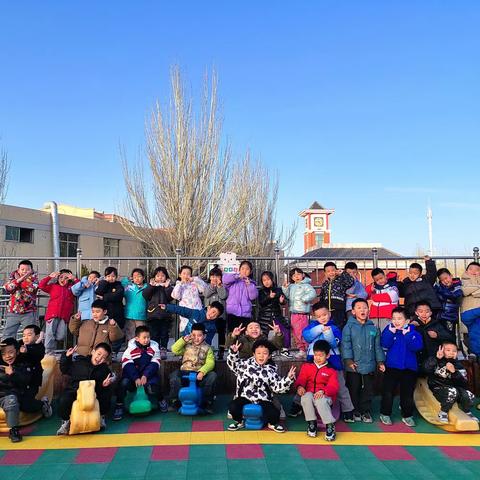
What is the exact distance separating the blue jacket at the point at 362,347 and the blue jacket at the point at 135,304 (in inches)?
121

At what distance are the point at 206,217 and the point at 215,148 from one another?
2712mm

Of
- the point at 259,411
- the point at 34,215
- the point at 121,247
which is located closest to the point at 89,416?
the point at 259,411

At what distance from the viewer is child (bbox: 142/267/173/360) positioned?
268 inches

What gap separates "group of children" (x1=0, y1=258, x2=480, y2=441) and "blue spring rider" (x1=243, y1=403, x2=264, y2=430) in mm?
88

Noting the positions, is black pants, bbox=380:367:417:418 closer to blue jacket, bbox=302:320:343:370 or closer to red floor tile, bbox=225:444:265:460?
blue jacket, bbox=302:320:343:370

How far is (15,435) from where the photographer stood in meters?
4.82

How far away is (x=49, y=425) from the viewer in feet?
17.4

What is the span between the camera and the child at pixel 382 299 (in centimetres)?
661

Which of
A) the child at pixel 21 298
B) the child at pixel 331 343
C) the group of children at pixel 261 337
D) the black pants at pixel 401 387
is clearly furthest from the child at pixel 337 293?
the child at pixel 21 298

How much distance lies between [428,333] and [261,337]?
219 centimetres

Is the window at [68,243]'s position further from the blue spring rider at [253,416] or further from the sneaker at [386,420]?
the sneaker at [386,420]

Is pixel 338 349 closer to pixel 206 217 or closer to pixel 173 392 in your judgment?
pixel 173 392

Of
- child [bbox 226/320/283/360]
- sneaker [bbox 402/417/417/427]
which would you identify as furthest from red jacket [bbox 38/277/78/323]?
sneaker [bbox 402/417/417/427]

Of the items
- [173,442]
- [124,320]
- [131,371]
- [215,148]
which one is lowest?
[173,442]
